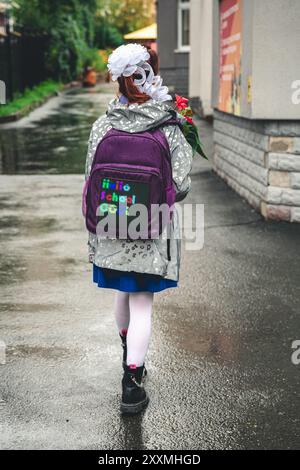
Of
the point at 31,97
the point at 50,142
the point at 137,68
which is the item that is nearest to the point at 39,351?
the point at 137,68

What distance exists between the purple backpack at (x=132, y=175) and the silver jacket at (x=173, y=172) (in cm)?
4

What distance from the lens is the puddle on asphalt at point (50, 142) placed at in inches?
486

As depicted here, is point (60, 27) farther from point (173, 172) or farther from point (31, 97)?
point (173, 172)

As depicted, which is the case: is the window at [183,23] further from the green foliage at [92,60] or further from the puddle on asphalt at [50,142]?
the green foliage at [92,60]

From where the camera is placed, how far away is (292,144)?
301 inches

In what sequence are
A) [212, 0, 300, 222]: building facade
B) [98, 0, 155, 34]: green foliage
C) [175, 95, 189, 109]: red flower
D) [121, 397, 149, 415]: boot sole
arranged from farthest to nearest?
1. [98, 0, 155, 34]: green foliage
2. [212, 0, 300, 222]: building facade
3. [175, 95, 189, 109]: red flower
4. [121, 397, 149, 415]: boot sole

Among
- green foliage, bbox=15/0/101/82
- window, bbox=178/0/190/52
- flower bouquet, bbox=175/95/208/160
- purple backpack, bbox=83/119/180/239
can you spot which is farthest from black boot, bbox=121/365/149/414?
green foliage, bbox=15/0/101/82

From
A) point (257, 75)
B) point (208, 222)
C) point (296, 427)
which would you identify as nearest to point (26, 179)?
point (208, 222)

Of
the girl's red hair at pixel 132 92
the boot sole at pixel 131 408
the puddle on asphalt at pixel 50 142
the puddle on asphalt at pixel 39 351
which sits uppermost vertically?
the girl's red hair at pixel 132 92

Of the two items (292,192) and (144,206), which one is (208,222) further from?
(144,206)

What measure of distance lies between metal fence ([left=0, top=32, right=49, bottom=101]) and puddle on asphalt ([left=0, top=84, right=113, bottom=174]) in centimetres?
174

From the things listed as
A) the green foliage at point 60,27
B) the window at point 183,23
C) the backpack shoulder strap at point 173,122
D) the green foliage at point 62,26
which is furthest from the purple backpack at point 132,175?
the green foliage at point 60,27

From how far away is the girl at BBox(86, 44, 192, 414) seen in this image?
360 centimetres

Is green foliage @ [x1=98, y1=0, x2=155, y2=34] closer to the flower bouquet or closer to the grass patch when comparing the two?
the grass patch
